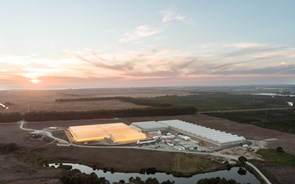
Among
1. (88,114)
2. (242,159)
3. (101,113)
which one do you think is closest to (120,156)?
(242,159)

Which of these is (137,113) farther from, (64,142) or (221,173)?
(221,173)

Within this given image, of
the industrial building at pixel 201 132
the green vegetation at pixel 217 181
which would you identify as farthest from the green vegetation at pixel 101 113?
the green vegetation at pixel 217 181

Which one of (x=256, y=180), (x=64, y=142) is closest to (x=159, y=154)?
(x=256, y=180)

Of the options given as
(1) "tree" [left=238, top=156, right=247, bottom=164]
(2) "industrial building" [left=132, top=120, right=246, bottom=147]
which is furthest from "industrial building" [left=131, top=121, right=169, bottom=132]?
(1) "tree" [left=238, top=156, right=247, bottom=164]

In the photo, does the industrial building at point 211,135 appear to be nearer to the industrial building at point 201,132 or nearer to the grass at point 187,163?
the industrial building at point 201,132

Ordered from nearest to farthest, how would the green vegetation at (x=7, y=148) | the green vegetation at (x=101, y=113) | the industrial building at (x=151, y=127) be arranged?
the green vegetation at (x=7, y=148) → the industrial building at (x=151, y=127) → the green vegetation at (x=101, y=113)

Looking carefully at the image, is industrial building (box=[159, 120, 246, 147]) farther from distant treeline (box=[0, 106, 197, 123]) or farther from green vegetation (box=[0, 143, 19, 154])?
green vegetation (box=[0, 143, 19, 154])
